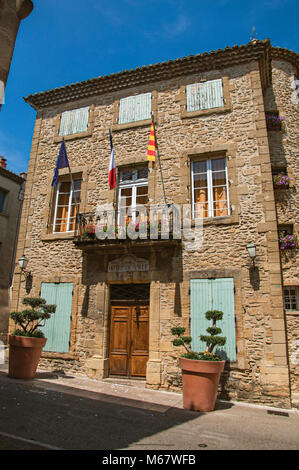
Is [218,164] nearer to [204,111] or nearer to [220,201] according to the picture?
[220,201]

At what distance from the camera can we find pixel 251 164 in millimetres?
7480

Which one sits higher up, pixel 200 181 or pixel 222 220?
pixel 200 181

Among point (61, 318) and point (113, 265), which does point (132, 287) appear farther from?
point (61, 318)

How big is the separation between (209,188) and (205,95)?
2.56m

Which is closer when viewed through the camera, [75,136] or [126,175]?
[126,175]

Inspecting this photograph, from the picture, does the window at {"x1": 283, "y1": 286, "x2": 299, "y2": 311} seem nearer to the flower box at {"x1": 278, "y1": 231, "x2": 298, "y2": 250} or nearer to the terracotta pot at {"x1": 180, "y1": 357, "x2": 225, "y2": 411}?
the flower box at {"x1": 278, "y1": 231, "x2": 298, "y2": 250}

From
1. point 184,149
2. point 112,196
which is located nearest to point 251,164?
point 184,149

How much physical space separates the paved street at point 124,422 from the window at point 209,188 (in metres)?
4.08

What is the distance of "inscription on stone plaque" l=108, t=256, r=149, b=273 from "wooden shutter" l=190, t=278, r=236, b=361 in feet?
4.16

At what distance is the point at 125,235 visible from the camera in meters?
7.61

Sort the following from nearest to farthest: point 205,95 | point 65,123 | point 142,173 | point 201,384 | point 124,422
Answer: point 124,422
point 201,384
point 205,95
point 142,173
point 65,123

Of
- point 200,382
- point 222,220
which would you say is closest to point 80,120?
point 222,220

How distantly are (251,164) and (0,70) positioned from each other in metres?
5.39

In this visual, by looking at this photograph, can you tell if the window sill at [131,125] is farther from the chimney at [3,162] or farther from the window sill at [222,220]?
the chimney at [3,162]
